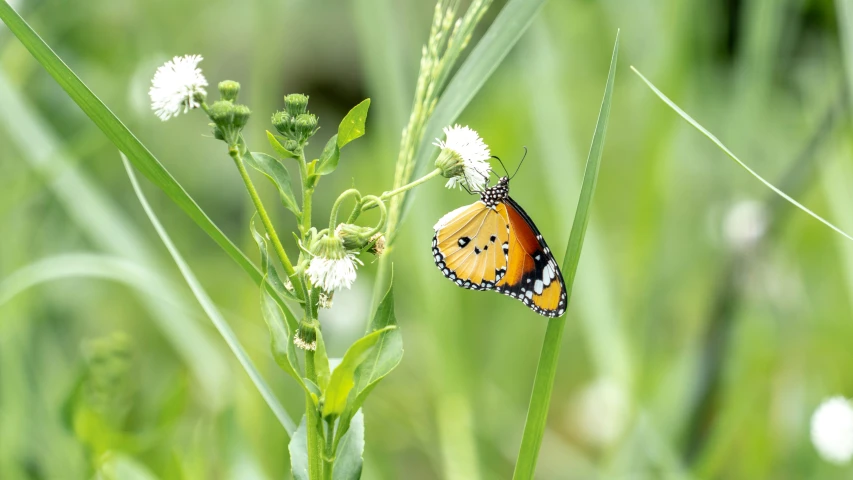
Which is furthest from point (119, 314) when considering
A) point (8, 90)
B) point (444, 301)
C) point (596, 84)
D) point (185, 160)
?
point (596, 84)

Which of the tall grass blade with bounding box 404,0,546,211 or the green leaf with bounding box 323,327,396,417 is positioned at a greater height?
the tall grass blade with bounding box 404,0,546,211

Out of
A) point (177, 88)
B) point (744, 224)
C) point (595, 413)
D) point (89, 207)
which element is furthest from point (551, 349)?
point (595, 413)

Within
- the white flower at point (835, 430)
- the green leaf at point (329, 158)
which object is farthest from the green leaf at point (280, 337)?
the white flower at point (835, 430)

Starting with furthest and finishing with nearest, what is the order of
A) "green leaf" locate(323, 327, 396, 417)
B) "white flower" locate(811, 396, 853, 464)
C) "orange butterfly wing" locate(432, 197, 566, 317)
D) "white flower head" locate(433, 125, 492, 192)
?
"white flower" locate(811, 396, 853, 464)
"orange butterfly wing" locate(432, 197, 566, 317)
"white flower head" locate(433, 125, 492, 192)
"green leaf" locate(323, 327, 396, 417)

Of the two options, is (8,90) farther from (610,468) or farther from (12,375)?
(610,468)

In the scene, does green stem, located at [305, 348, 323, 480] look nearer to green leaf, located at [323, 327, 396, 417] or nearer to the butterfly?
green leaf, located at [323, 327, 396, 417]

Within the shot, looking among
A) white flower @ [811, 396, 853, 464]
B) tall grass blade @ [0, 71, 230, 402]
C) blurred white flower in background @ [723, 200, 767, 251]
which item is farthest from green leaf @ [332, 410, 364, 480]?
blurred white flower in background @ [723, 200, 767, 251]

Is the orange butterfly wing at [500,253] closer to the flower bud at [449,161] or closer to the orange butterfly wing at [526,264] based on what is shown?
the orange butterfly wing at [526,264]
